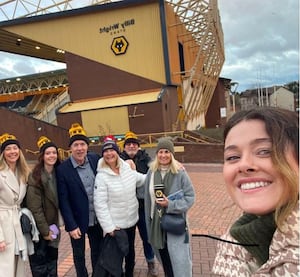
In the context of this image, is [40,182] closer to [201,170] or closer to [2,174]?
[2,174]

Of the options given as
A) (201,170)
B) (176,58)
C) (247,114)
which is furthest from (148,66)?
(247,114)

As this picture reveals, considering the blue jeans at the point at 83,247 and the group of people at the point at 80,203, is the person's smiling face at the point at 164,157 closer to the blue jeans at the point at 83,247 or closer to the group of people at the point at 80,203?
the group of people at the point at 80,203

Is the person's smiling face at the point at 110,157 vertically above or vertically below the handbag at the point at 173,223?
above

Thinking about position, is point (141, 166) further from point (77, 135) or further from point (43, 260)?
point (43, 260)

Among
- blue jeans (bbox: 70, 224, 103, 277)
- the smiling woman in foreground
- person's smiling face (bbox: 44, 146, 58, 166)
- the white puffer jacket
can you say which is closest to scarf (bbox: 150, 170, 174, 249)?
the white puffer jacket

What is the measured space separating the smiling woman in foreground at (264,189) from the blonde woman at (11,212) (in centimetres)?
270

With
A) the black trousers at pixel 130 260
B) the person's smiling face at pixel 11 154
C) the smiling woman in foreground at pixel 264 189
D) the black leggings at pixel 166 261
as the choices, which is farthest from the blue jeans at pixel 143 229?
the smiling woman in foreground at pixel 264 189

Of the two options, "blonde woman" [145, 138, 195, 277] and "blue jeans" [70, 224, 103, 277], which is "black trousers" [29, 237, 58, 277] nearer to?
"blue jeans" [70, 224, 103, 277]

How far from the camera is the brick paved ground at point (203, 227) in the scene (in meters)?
4.25

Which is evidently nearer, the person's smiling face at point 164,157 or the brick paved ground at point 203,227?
the person's smiling face at point 164,157

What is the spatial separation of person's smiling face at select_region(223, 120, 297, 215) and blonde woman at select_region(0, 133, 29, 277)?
2795mm

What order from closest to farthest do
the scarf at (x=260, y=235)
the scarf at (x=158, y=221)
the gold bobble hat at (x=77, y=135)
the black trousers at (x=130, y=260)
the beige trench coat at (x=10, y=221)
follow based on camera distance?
the scarf at (x=260, y=235)
the beige trench coat at (x=10, y=221)
the scarf at (x=158, y=221)
the gold bobble hat at (x=77, y=135)
the black trousers at (x=130, y=260)

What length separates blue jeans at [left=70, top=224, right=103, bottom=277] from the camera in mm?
3613

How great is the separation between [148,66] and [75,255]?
1704cm
